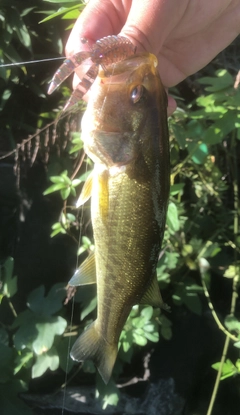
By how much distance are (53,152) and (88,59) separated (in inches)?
46.5

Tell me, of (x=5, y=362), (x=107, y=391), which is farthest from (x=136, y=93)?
(x=107, y=391)

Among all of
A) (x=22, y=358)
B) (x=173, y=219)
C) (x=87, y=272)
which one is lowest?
(x=22, y=358)

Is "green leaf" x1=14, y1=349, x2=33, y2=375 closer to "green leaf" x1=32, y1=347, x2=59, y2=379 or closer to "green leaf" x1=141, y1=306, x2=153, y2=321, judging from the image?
"green leaf" x1=32, y1=347, x2=59, y2=379

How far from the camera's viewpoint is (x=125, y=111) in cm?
99

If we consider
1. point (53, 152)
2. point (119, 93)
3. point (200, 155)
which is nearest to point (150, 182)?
point (119, 93)

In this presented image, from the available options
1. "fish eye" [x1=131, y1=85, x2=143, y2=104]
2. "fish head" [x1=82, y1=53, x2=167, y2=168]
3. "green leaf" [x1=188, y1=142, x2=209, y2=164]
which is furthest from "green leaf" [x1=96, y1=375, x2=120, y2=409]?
"fish eye" [x1=131, y1=85, x2=143, y2=104]

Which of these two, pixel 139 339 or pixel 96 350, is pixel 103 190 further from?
pixel 139 339

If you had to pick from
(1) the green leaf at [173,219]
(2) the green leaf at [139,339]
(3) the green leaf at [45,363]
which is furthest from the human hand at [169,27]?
(3) the green leaf at [45,363]

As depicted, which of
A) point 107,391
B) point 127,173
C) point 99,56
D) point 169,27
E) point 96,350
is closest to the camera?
point 99,56

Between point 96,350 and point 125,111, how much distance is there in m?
0.69

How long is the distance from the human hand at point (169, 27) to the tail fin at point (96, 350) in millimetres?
774

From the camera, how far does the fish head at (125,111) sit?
947mm

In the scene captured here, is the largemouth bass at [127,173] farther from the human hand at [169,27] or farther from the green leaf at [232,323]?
the green leaf at [232,323]

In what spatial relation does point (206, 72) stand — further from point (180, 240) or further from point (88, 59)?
point (88, 59)
